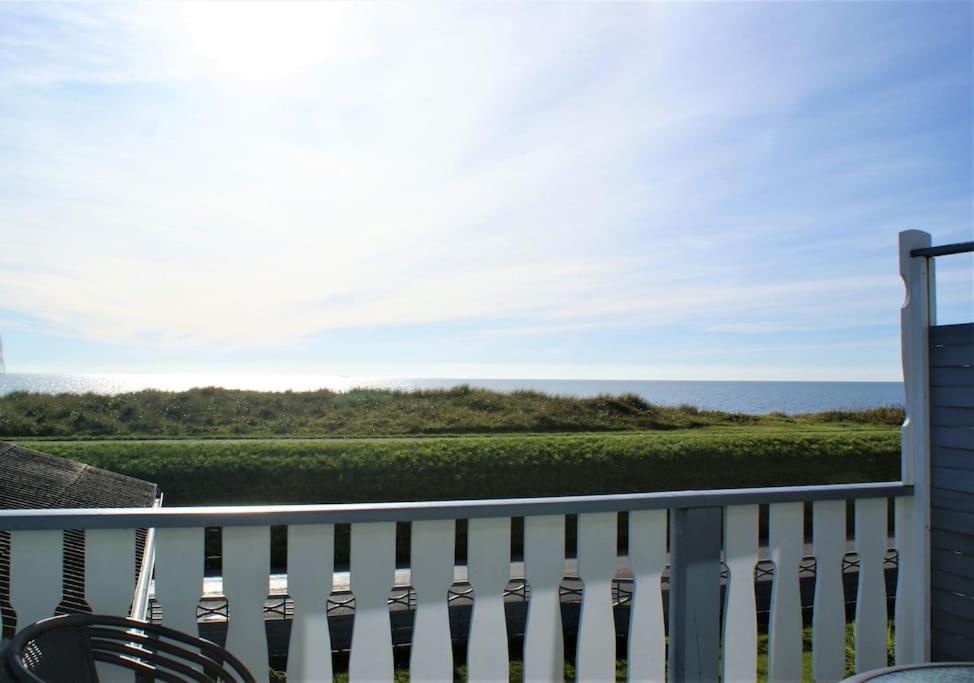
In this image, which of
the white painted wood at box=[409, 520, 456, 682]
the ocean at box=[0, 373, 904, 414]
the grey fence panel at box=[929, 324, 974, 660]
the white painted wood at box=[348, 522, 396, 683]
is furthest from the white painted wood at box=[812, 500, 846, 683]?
the ocean at box=[0, 373, 904, 414]

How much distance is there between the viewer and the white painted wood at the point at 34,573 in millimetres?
1478

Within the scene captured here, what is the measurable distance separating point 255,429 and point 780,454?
1653 centimetres

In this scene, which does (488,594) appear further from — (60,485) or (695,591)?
(60,485)

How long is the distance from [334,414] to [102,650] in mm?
23590

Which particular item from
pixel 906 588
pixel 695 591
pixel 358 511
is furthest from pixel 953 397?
pixel 358 511

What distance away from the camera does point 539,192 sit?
13.6 metres

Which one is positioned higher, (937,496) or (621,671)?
(937,496)

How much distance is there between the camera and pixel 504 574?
5.61 feet

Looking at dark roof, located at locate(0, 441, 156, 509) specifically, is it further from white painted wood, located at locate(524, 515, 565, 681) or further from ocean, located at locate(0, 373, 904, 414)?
white painted wood, located at locate(524, 515, 565, 681)

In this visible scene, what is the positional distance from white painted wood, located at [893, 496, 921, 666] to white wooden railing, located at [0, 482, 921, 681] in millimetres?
116

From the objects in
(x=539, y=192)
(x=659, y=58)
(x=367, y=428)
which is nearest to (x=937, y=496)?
(x=659, y=58)

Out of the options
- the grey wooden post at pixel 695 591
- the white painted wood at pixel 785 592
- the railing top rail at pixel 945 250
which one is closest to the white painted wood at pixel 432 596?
the grey wooden post at pixel 695 591

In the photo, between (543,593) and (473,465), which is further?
(473,465)

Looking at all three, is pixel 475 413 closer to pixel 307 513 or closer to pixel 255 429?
pixel 255 429
